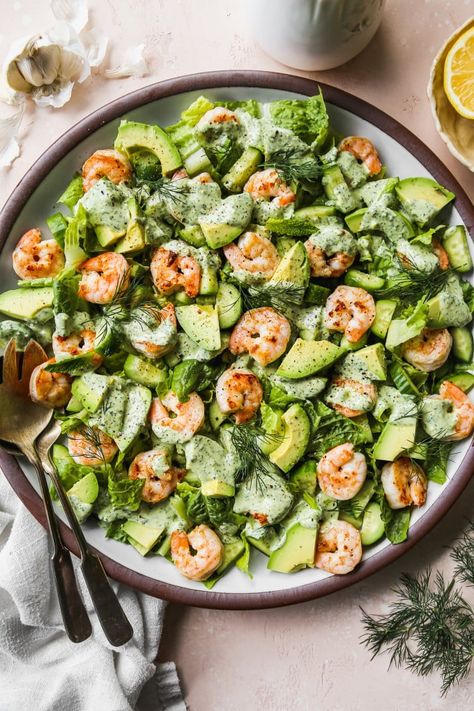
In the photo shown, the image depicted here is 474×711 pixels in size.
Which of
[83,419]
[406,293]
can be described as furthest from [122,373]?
[406,293]

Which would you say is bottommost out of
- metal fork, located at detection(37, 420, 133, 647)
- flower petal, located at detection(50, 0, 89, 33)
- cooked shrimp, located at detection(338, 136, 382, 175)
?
metal fork, located at detection(37, 420, 133, 647)

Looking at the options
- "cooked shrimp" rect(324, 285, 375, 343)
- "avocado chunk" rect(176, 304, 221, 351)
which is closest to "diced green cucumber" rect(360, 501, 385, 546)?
"cooked shrimp" rect(324, 285, 375, 343)

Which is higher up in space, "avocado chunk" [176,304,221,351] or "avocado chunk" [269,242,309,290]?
"avocado chunk" [269,242,309,290]

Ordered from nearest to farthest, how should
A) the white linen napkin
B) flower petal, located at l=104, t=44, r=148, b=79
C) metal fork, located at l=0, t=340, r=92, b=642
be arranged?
metal fork, located at l=0, t=340, r=92, b=642 → the white linen napkin → flower petal, located at l=104, t=44, r=148, b=79

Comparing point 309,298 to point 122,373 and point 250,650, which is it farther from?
point 250,650

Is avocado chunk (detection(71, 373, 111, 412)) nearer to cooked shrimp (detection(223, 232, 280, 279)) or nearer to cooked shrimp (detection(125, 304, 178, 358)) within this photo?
cooked shrimp (detection(125, 304, 178, 358))

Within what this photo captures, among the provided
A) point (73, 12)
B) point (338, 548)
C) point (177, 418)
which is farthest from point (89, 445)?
point (73, 12)

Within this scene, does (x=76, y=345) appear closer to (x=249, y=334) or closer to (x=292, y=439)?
(x=249, y=334)

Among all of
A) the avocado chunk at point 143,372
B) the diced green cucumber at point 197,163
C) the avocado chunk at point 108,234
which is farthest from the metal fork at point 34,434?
the diced green cucumber at point 197,163
